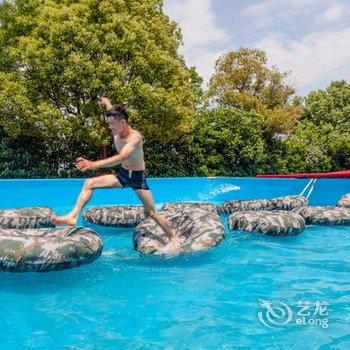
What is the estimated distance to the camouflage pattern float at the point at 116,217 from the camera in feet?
29.5

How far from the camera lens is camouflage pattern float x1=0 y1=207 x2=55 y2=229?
783cm

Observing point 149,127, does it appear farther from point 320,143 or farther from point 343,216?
point 320,143

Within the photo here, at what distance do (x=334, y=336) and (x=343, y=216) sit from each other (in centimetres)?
627

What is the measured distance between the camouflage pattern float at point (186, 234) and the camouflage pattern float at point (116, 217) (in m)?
1.92

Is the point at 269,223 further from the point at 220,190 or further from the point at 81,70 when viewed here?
the point at 81,70

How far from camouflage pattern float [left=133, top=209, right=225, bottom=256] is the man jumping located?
207mm

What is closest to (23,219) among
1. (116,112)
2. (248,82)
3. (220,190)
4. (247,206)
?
(116,112)

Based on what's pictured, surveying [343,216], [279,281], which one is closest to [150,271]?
[279,281]

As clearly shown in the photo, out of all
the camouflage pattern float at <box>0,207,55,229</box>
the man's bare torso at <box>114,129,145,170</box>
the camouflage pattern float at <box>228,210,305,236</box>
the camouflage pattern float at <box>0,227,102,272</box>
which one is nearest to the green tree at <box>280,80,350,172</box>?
the camouflage pattern float at <box>228,210,305,236</box>

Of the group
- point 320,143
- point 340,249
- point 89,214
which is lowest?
point 340,249

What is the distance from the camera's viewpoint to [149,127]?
57.3 ft

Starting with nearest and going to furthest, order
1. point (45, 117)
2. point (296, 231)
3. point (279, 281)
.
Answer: point (279, 281)
point (296, 231)
point (45, 117)

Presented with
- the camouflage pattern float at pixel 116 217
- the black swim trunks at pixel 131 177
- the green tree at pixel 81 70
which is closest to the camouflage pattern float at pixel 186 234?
the black swim trunks at pixel 131 177

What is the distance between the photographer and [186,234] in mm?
6762
